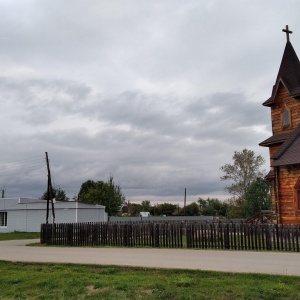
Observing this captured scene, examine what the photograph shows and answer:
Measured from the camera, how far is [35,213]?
48969 millimetres

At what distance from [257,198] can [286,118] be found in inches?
Result: 1072

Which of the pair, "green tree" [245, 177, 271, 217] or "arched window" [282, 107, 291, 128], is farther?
"green tree" [245, 177, 271, 217]

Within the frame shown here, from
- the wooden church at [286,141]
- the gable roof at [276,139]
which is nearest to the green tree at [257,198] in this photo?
the wooden church at [286,141]

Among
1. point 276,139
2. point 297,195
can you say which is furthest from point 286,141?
point 297,195

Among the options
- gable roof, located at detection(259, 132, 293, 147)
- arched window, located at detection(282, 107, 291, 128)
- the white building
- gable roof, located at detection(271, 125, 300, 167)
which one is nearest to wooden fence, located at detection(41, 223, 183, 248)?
gable roof, located at detection(271, 125, 300, 167)

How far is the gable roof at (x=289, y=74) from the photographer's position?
28606 millimetres

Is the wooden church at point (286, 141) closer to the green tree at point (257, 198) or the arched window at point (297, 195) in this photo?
the arched window at point (297, 195)

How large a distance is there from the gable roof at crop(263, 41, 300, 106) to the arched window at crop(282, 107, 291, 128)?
3.96 feet

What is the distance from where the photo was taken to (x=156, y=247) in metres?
20.6

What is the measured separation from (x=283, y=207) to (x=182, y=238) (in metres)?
8.40

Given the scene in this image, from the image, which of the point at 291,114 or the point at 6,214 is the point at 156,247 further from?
the point at 6,214

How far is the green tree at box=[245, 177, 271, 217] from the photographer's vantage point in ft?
179

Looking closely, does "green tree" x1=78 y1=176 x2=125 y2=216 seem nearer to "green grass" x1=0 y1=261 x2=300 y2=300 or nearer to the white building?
the white building

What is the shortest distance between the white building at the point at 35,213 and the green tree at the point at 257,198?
19302 mm
